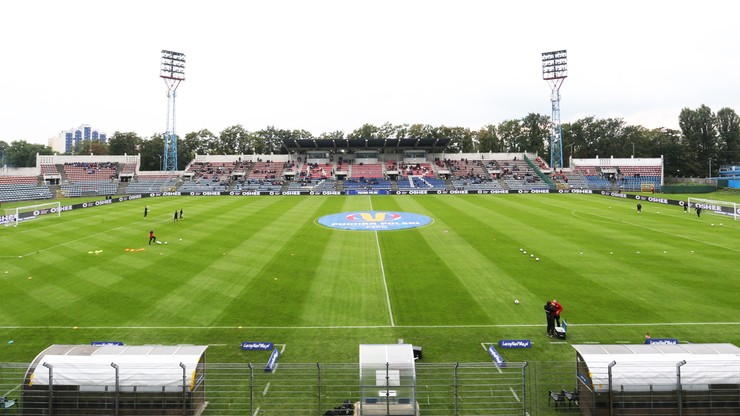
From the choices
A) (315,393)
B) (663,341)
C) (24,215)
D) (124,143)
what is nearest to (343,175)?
(24,215)

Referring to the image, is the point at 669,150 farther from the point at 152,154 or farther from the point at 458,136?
the point at 152,154

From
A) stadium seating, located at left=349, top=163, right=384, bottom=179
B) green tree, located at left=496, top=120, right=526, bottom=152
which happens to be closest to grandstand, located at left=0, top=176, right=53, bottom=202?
stadium seating, located at left=349, top=163, right=384, bottom=179

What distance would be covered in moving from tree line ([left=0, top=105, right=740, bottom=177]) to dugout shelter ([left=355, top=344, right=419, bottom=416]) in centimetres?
9468

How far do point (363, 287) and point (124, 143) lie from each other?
11907 centimetres

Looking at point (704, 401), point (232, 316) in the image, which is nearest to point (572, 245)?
point (704, 401)

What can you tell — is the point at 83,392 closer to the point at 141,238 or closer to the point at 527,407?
the point at 527,407

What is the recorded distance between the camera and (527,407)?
10.4 meters

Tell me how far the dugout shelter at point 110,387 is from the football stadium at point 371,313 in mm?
39

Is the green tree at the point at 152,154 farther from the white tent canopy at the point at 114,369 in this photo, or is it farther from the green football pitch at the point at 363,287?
the white tent canopy at the point at 114,369

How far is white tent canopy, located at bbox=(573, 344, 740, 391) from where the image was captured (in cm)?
903

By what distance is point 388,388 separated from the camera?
9000mm

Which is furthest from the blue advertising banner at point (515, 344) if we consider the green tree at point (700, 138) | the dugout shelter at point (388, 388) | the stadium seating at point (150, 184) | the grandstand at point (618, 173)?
the green tree at point (700, 138)

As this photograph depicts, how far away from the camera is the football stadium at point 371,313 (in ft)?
30.7

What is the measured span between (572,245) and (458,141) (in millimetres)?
104270
